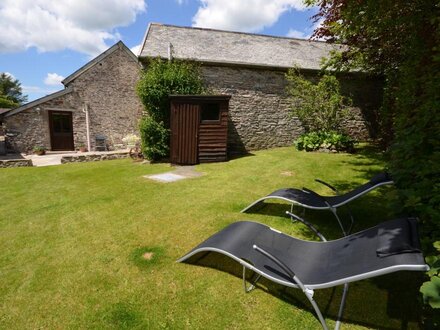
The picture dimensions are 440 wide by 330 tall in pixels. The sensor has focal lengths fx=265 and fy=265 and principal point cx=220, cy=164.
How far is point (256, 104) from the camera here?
12.7 metres

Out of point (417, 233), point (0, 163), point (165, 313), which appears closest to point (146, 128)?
point (0, 163)

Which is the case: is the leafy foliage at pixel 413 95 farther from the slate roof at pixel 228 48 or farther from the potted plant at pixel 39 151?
the potted plant at pixel 39 151

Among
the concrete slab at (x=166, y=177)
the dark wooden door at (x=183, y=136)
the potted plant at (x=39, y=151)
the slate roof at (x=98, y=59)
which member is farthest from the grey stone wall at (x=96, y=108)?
the concrete slab at (x=166, y=177)

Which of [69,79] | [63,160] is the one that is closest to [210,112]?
[63,160]

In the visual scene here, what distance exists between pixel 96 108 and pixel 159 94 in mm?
7364

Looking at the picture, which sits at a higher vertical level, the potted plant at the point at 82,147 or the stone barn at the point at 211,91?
the stone barn at the point at 211,91

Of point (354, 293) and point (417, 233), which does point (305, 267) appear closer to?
point (354, 293)

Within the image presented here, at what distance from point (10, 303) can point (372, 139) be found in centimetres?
1602

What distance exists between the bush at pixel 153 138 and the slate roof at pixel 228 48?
285 cm

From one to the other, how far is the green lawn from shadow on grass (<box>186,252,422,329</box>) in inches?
0.4

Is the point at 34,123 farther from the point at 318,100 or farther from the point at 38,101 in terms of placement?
the point at 318,100

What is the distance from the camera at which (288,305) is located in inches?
118

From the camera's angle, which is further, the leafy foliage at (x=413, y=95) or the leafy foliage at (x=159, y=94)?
the leafy foliage at (x=159, y=94)

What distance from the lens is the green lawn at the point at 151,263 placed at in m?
2.84
